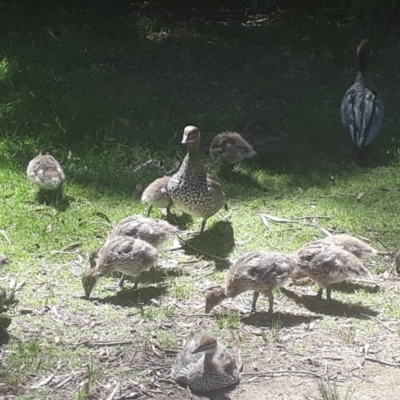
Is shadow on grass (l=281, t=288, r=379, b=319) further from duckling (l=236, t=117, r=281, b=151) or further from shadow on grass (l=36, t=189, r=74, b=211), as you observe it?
duckling (l=236, t=117, r=281, b=151)

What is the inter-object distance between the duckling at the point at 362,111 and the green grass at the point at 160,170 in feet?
0.87

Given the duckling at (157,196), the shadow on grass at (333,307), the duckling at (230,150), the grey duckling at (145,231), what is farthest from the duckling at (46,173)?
the shadow on grass at (333,307)

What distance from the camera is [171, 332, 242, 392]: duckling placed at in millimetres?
5949

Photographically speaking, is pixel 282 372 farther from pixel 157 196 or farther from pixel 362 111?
pixel 362 111

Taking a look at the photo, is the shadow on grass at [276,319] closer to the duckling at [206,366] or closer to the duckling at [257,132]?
the duckling at [206,366]

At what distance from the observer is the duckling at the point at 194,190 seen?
8.26 m

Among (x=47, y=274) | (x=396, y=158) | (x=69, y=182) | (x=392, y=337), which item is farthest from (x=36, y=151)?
(x=392, y=337)

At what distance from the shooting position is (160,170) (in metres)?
9.85

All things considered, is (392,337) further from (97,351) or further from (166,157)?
(166,157)

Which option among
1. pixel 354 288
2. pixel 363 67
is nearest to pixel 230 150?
pixel 363 67

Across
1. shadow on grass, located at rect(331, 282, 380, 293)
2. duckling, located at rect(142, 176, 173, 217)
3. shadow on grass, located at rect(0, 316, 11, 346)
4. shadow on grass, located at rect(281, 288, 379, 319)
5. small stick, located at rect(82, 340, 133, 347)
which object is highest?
duckling, located at rect(142, 176, 173, 217)

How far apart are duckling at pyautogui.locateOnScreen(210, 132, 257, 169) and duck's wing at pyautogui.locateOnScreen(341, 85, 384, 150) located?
121 centimetres

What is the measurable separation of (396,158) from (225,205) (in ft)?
7.87

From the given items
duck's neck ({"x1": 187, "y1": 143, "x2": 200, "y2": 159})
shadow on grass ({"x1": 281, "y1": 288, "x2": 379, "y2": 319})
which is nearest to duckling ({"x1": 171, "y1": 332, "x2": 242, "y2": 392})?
shadow on grass ({"x1": 281, "y1": 288, "x2": 379, "y2": 319})
